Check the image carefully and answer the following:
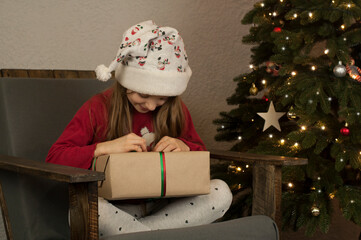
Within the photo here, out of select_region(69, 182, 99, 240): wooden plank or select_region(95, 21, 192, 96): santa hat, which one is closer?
select_region(69, 182, 99, 240): wooden plank

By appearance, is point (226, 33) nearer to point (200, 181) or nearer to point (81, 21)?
point (81, 21)

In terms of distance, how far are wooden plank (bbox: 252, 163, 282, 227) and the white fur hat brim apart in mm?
322

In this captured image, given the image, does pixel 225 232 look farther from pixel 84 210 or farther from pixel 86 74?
pixel 86 74

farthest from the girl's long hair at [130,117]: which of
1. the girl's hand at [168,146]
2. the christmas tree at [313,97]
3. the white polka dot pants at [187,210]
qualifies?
the christmas tree at [313,97]

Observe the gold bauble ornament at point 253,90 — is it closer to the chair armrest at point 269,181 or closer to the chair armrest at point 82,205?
the chair armrest at point 269,181

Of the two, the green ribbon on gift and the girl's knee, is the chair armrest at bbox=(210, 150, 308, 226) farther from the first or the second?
the green ribbon on gift

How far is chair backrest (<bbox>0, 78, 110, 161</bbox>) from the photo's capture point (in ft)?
4.25

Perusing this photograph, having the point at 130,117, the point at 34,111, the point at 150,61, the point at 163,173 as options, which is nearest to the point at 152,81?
the point at 150,61

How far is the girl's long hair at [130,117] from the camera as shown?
1312mm

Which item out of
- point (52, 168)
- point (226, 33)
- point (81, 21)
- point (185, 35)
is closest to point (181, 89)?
point (52, 168)

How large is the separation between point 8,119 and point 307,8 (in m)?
1.03

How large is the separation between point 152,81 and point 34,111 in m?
0.40

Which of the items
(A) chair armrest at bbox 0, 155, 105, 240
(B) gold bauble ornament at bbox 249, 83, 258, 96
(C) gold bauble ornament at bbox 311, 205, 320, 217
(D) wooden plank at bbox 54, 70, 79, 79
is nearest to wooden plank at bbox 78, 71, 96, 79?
(D) wooden plank at bbox 54, 70, 79, 79

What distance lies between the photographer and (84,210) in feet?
2.96
